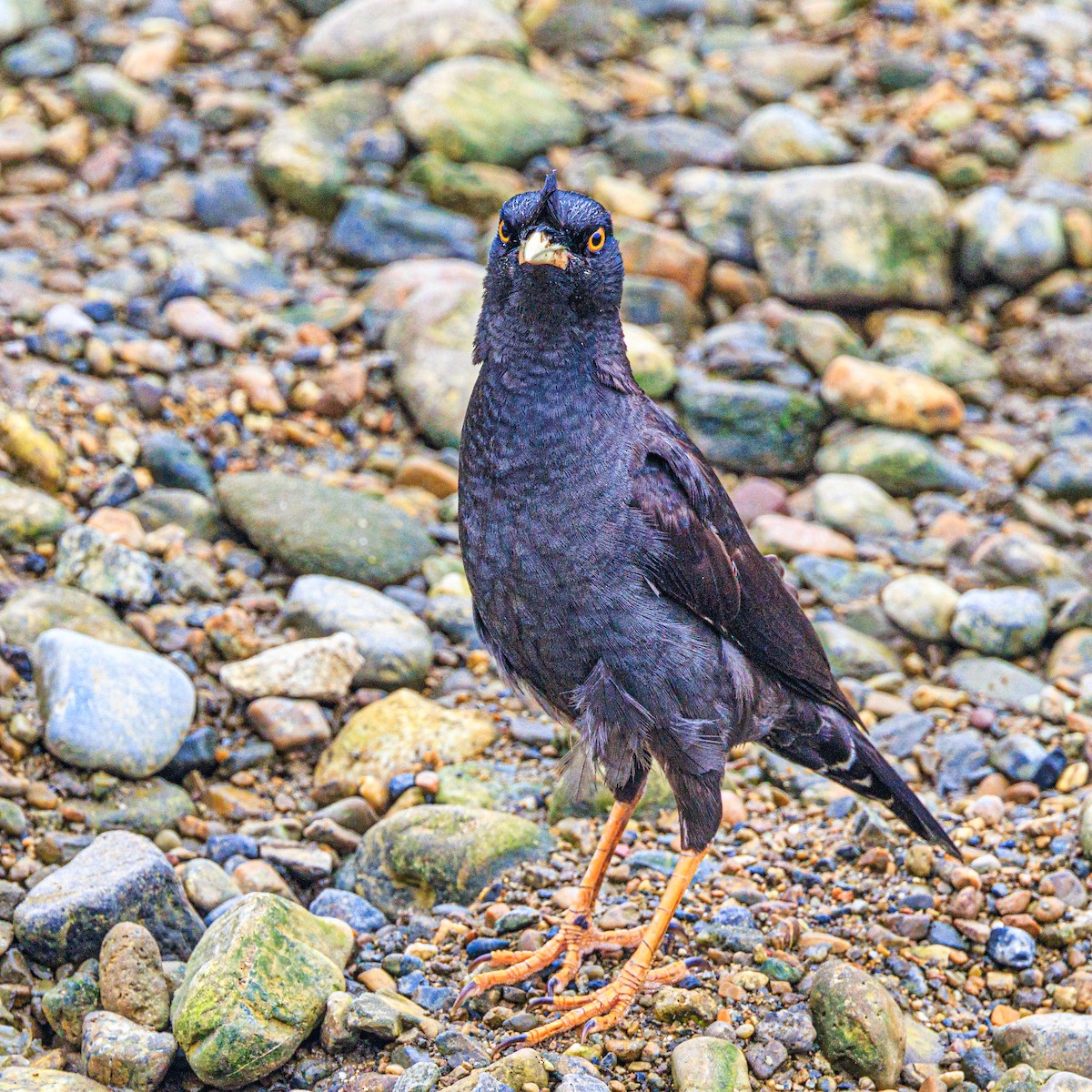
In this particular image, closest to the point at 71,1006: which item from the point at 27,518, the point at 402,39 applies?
the point at 27,518

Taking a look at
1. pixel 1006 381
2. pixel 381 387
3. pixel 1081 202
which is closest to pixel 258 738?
pixel 381 387

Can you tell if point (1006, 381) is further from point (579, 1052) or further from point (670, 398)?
point (579, 1052)

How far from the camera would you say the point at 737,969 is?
4.98 m

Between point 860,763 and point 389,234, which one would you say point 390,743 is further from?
point 389,234

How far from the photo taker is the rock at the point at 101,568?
6.38 meters

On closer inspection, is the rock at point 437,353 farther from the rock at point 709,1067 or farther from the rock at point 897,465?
the rock at point 709,1067

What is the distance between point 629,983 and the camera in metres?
4.81

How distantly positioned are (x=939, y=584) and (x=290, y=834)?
3714 millimetres

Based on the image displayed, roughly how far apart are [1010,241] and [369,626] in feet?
18.9

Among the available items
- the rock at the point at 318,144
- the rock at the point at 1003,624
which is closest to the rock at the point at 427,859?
the rock at the point at 1003,624

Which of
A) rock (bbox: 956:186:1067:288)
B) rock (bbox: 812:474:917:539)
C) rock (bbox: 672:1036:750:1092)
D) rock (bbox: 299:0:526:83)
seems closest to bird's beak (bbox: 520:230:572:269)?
rock (bbox: 672:1036:750:1092)

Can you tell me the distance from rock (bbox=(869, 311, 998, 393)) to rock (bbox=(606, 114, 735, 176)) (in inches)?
85.9

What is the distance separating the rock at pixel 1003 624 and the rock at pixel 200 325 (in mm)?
4540

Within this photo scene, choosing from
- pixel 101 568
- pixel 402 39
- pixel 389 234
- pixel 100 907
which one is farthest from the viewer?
pixel 402 39
